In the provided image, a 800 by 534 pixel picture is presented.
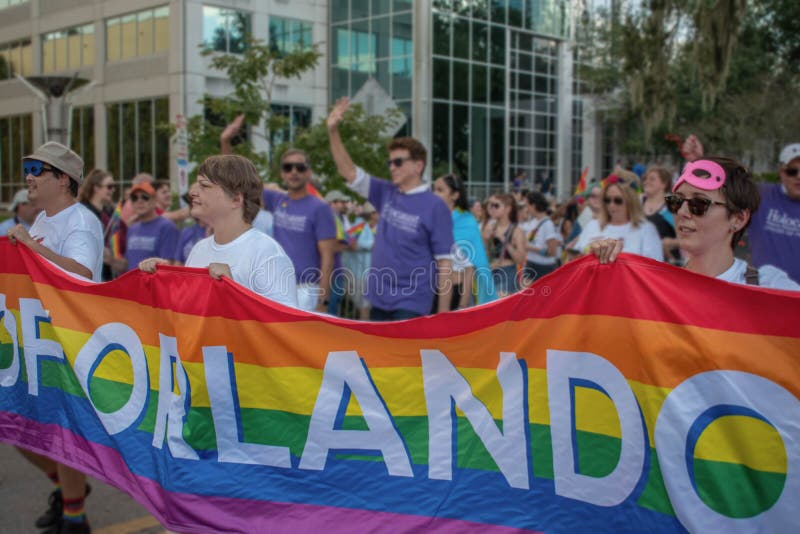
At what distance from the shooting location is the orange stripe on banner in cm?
300

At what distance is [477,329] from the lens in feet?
11.2

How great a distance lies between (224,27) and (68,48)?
746cm

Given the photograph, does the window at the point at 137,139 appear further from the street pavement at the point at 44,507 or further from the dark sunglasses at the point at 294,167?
the street pavement at the point at 44,507

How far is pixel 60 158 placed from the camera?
4.77 meters

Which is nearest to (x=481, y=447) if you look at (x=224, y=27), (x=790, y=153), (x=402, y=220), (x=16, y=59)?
(x=402, y=220)

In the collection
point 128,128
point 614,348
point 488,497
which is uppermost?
point 128,128

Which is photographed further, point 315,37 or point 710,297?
point 315,37

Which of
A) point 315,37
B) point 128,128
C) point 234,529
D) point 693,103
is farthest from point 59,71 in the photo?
point 234,529

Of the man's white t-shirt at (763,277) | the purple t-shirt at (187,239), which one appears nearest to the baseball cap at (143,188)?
the purple t-shirt at (187,239)

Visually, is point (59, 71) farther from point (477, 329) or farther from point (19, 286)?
point (477, 329)

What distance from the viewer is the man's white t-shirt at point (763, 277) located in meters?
3.37

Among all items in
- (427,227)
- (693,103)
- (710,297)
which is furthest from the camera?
(693,103)

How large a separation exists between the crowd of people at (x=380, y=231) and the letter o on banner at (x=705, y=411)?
1.76 ft

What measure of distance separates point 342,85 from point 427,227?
95.2 feet
